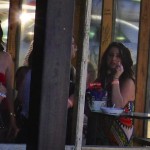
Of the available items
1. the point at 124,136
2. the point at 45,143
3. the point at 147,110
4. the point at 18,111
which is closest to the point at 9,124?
the point at 18,111

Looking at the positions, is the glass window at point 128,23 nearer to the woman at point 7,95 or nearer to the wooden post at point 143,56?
the wooden post at point 143,56

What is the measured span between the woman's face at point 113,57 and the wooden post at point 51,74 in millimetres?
2351

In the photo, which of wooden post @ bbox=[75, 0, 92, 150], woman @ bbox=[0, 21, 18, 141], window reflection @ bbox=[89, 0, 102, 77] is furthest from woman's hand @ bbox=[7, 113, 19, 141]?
window reflection @ bbox=[89, 0, 102, 77]

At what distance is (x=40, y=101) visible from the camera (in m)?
2.51

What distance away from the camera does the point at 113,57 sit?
493cm

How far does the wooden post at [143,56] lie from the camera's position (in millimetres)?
6570

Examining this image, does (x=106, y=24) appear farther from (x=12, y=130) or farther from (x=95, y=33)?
(x=12, y=130)

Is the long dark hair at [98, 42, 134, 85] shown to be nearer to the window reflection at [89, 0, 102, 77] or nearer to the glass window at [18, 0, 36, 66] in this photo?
the window reflection at [89, 0, 102, 77]

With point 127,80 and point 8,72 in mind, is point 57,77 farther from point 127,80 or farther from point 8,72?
point 127,80

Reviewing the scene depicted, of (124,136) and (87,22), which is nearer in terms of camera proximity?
(87,22)

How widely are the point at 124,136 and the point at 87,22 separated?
1.98 metres

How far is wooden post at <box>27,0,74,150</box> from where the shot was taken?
8.22ft

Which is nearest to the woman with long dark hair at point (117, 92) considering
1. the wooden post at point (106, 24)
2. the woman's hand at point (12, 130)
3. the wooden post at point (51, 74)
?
the woman's hand at point (12, 130)

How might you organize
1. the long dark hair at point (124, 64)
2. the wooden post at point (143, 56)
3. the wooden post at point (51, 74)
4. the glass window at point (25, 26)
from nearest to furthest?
the wooden post at point (51, 74) → the long dark hair at point (124, 64) → the wooden post at point (143, 56) → the glass window at point (25, 26)
